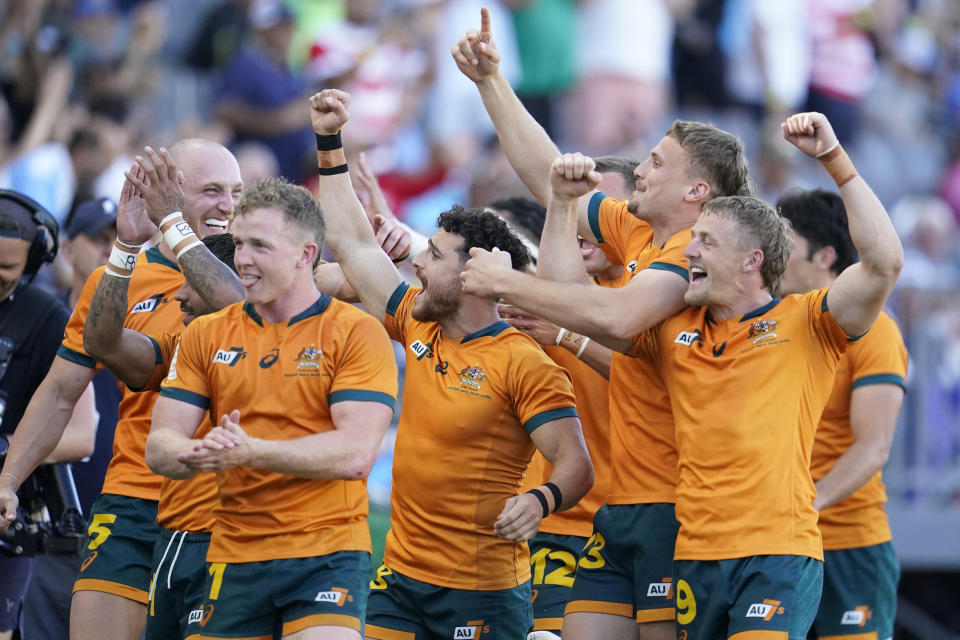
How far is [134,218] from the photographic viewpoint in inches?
247

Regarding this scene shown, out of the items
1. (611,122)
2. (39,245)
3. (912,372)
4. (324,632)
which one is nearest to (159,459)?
(324,632)

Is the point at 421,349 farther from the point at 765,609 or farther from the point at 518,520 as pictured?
the point at 765,609

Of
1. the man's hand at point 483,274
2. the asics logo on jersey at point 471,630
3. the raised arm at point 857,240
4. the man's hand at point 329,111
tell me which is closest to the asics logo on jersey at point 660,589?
the asics logo on jersey at point 471,630

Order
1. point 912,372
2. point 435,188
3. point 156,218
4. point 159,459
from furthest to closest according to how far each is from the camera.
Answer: point 435,188 → point 912,372 → point 156,218 → point 159,459

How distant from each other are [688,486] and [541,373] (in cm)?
80

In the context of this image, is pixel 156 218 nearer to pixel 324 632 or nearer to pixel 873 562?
pixel 324 632

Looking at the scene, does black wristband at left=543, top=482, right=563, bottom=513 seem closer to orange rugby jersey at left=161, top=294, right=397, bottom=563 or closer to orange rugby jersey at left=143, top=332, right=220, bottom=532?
orange rugby jersey at left=161, top=294, right=397, bottom=563

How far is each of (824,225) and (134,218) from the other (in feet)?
11.9

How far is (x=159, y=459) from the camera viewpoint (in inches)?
212

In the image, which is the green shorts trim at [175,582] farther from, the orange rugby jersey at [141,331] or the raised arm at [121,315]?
the raised arm at [121,315]

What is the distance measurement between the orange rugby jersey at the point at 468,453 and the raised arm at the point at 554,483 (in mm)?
60

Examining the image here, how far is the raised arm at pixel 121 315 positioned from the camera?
242 inches

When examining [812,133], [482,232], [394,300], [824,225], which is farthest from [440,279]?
[824,225]

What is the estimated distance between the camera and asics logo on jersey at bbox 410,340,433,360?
6.19m
